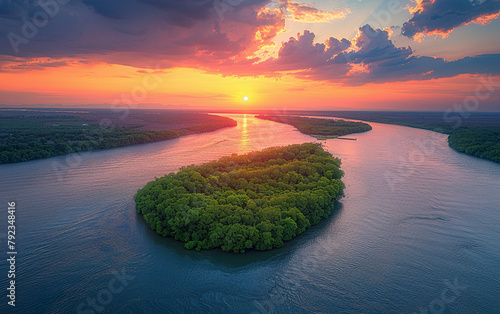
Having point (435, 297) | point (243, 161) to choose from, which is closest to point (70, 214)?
point (243, 161)

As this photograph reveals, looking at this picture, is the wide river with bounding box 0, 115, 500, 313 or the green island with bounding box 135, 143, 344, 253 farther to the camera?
the green island with bounding box 135, 143, 344, 253

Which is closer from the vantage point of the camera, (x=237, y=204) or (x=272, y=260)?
(x=272, y=260)

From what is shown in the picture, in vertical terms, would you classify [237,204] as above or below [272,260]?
above

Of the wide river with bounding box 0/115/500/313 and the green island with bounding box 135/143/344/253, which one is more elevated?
the green island with bounding box 135/143/344/253

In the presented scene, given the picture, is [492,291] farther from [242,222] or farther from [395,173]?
[395,173]

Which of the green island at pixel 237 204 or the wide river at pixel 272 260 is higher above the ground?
the green island at pixel 237 204
